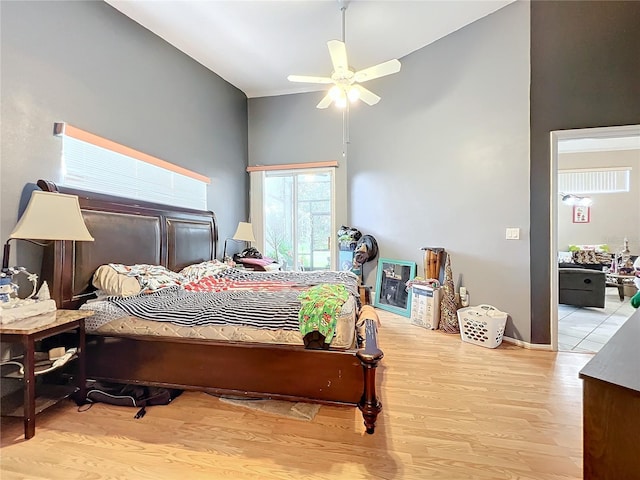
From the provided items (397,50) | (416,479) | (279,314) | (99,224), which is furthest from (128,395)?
(397,50)

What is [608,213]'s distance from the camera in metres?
6.95

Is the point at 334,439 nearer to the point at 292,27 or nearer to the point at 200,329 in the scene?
the point at 200,329

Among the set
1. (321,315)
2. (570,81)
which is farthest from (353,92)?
(321,315)

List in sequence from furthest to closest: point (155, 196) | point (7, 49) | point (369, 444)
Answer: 1. point (155, 196)
2. point (7, 49)
3. point (369, 444)

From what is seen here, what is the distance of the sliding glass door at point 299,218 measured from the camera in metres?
5.25

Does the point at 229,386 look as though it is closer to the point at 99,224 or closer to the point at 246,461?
the point at 246,461

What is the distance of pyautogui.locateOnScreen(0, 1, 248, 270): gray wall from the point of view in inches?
86.6

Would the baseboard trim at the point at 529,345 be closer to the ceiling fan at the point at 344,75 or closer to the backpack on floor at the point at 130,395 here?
the ceiling fan at the point at 344,75

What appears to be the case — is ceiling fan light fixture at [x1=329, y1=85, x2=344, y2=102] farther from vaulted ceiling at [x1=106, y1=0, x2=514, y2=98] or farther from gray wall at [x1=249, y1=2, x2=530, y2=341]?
gray wall at [x1=249, y1=2, x2=530, y2=341]

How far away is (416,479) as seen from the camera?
1.49 m

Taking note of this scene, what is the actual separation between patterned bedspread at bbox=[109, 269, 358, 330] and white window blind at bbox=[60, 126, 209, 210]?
1101mm

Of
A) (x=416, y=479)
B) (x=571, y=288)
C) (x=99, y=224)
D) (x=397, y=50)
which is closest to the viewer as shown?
(x=416, y=479)

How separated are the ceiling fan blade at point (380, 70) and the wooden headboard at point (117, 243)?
2.42 metres

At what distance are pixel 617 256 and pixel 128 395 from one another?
838 centimetres
